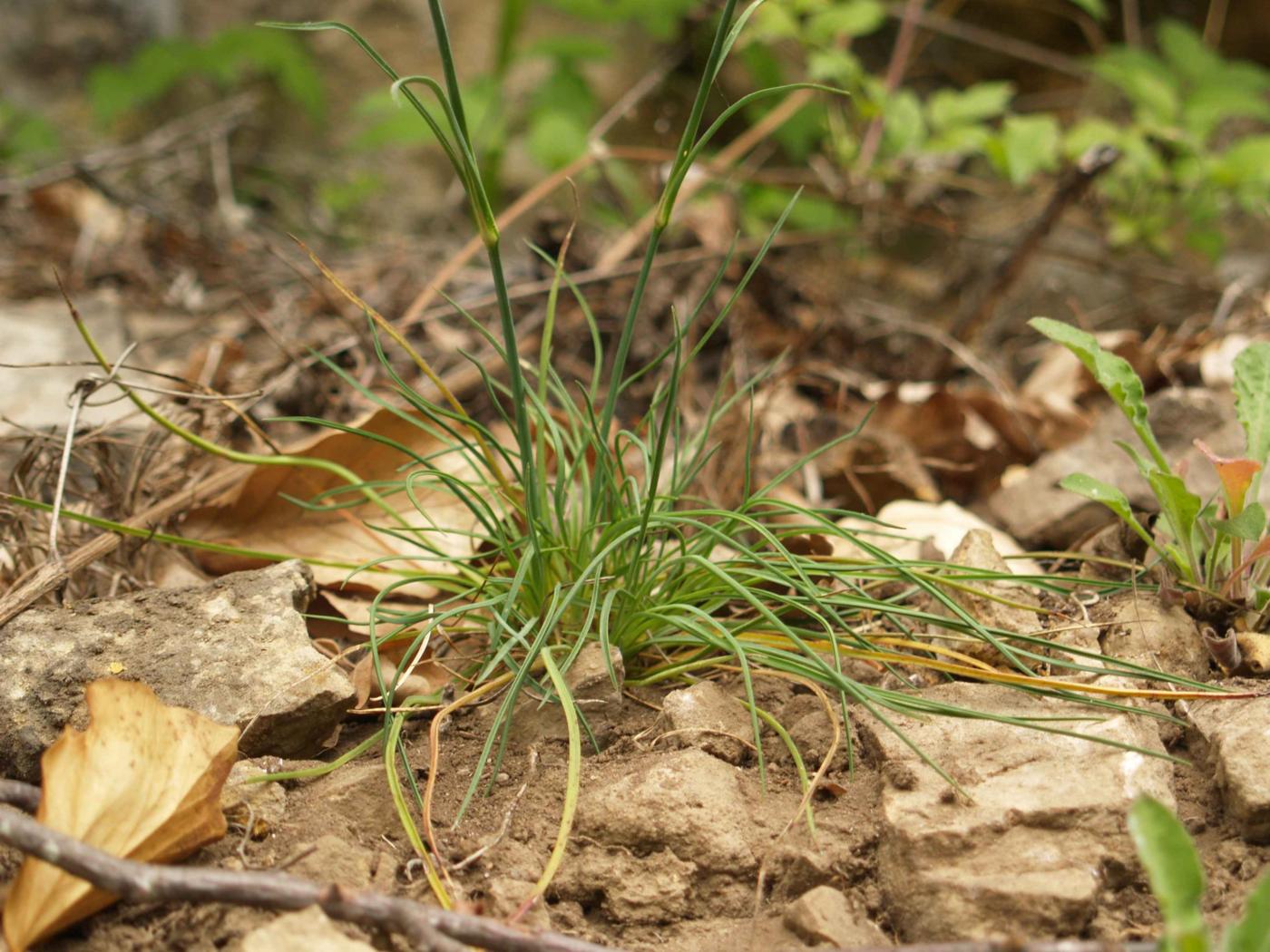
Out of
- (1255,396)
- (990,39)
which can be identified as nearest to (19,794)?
(1255,396)

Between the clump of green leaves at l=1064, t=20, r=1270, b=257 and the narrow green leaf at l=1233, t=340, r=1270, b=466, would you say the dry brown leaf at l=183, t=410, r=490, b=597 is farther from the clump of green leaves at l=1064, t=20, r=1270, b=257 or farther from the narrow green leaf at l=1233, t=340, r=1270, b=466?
the clump of green leaves at l=1064, t=20, r=1270, b=257

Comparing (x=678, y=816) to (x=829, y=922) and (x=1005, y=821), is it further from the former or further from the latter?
(x=1005, y=821)

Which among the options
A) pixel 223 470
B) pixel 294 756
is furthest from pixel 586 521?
pixel 223 470

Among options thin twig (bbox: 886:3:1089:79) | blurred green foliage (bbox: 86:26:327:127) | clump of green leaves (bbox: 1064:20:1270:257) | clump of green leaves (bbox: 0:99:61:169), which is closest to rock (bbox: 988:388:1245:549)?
clump of green leaves (bbox: 1064:20:1270:257)

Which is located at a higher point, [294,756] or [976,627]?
[976,627]

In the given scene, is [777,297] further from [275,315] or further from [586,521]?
[586,521]

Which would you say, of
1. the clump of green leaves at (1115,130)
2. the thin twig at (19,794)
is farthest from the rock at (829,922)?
the clump of green leaves at (1115,130)

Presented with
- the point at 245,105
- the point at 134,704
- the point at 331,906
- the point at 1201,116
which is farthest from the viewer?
the point at 245,105
